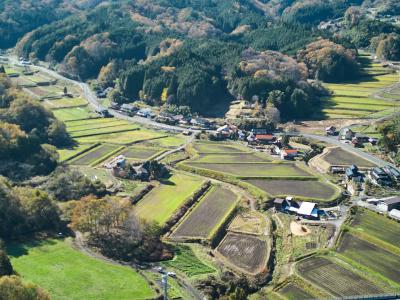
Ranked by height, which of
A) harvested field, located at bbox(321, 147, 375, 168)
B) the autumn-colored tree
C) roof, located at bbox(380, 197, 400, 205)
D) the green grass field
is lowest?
the green grass field

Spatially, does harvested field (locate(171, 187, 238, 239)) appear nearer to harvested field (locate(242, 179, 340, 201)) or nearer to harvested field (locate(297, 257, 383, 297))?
harvested field (locate(242, 179, 340, 201))

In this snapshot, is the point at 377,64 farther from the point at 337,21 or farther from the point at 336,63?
the point at 337,21

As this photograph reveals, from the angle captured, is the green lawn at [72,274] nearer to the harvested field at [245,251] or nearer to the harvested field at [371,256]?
the harvested field at [245,251]

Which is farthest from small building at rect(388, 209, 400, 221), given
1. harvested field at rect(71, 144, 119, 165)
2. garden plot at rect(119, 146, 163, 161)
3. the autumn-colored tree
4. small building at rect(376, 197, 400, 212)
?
the autumn-colored tree

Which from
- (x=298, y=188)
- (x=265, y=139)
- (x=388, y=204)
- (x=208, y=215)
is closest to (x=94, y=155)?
(x=208, y=215)

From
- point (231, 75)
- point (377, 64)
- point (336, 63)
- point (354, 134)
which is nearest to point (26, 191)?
point (354, 134)
